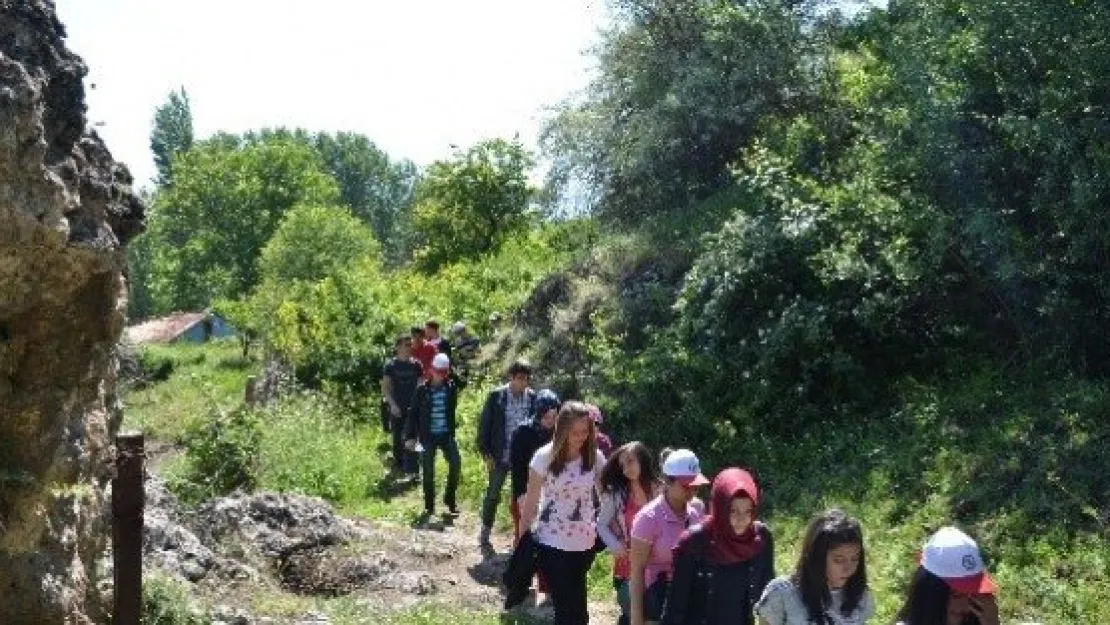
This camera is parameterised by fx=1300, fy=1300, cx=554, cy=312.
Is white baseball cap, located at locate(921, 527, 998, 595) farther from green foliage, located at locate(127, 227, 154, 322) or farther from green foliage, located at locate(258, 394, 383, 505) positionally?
green foliage, located at locate(127, 227, 154, 322)

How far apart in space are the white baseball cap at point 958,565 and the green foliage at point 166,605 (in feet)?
16.4

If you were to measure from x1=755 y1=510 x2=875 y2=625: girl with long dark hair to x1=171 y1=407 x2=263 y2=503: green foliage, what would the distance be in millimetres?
10806

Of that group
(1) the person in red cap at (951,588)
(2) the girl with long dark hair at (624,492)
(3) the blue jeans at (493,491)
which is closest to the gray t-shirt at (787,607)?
(1) the person in red cap at (951,588)

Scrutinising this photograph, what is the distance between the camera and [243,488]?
48.5 ft

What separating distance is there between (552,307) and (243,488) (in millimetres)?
7374

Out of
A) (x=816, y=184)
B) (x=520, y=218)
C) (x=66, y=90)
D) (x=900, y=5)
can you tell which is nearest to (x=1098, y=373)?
(x=816, y=184)

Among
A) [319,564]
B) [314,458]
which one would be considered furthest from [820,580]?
[314,458]

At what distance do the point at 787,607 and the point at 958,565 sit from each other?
0.67 meters

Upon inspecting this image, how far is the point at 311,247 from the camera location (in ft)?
191

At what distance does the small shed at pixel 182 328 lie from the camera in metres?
78.6

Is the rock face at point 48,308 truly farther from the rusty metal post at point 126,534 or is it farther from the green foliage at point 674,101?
the green foliage at point 674,101

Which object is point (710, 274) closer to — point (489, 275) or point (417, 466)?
point (417, 466)

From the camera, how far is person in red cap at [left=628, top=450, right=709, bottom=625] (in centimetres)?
643

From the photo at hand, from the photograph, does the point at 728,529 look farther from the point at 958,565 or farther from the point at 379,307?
the point at 379,307
